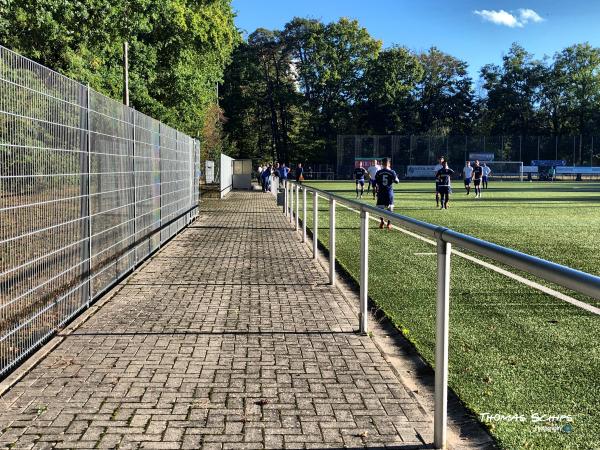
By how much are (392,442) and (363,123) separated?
81.1 metres

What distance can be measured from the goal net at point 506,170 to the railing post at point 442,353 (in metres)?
65.8

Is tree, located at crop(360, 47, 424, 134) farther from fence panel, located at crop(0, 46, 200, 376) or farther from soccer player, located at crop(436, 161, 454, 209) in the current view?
fence panel, located at crop(0, 46, 200, 376)

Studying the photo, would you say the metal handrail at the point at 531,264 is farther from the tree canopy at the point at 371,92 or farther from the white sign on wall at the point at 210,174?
the tree canopy at the point at 371,92

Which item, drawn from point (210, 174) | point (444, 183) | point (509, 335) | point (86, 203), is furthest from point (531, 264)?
point (210, 174)

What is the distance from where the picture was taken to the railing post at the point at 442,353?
346cm

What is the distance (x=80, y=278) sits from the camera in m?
6.53

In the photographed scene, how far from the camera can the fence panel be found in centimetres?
465

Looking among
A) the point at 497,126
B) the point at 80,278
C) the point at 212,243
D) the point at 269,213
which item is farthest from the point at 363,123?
the point at 80,278

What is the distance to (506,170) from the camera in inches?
2682

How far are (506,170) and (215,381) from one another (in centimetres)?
6773

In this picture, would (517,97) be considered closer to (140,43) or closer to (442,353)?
(140,43)

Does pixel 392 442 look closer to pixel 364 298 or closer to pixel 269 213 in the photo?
pixel 364 298

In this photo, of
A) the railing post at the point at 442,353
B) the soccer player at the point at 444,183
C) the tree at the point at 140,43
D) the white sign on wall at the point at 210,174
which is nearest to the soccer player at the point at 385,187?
the soccer player at the point at 444,183

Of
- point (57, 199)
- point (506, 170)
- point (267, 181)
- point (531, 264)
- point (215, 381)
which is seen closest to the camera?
point (531, 264)
